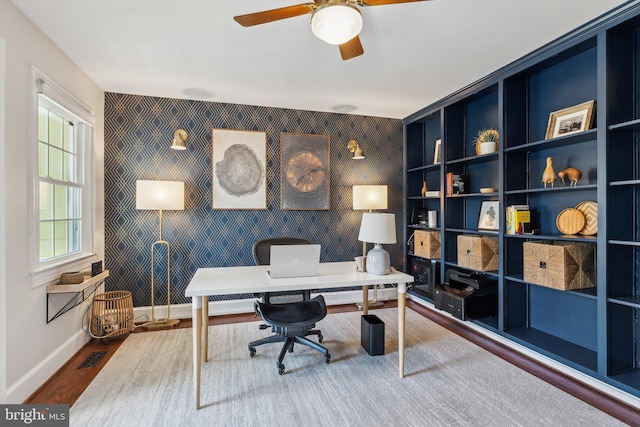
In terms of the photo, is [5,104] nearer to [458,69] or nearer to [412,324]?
[458,69]

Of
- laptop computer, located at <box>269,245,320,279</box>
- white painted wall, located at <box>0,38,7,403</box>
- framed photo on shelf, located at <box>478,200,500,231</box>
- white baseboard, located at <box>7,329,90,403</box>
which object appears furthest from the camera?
framed photo on shelf, located at <box>478,200,500,231</box>

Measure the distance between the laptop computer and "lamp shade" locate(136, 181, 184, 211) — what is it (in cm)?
161

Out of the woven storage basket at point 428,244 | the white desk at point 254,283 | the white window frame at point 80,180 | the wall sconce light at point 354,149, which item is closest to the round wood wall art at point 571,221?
the white desk at point 254,283

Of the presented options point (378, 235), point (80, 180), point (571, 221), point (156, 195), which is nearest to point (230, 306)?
point (156, 195)

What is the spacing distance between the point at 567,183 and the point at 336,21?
236 centimetres

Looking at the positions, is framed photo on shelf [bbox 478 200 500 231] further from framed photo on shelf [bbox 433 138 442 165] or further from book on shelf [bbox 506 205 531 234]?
framed photo on shelf [bbox 433 138 442 165]

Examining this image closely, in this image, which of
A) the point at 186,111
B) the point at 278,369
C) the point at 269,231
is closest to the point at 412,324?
the point at 278,369

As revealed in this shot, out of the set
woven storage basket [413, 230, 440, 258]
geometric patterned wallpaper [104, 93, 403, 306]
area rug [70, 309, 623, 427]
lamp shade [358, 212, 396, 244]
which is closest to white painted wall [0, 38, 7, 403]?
area rug [70, 309, 623, 427]

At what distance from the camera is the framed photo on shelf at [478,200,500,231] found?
10.6ft

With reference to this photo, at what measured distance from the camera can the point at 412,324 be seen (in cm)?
344

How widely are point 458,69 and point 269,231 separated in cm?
270

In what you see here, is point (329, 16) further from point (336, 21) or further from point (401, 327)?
point (401, 327)

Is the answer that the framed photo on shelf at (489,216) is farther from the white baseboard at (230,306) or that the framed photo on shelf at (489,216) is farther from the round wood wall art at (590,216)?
the white baseboard at (230,306)

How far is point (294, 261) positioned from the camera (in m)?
2.29
